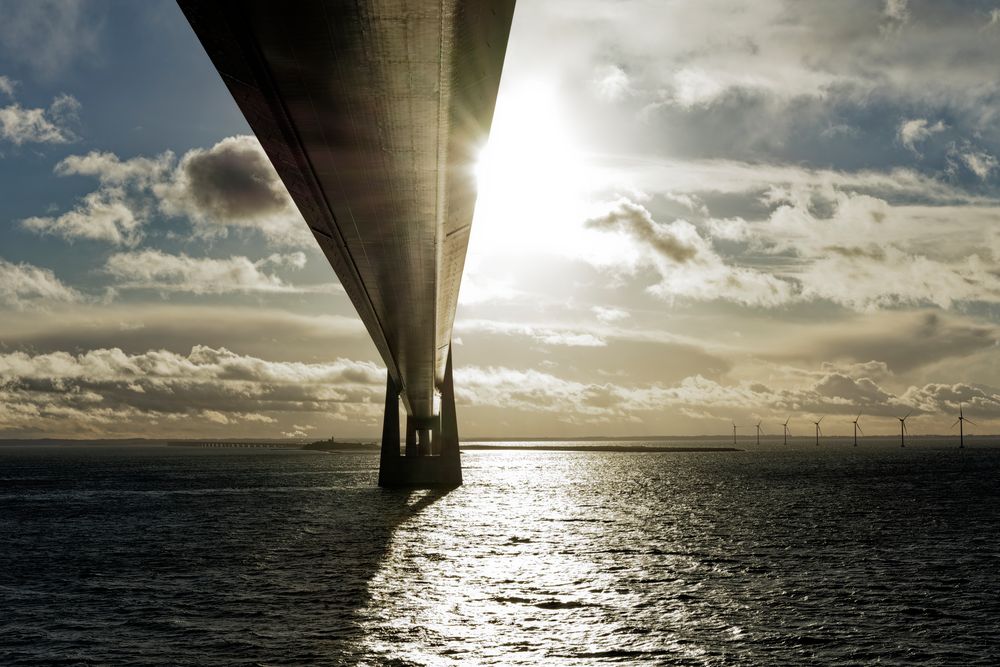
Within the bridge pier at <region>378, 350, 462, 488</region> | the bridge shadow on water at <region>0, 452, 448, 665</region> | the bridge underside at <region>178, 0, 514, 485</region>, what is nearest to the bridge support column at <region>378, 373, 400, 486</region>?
the bridge pier at <region>378, 350, 462, 488</region>

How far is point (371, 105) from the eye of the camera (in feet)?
41.7

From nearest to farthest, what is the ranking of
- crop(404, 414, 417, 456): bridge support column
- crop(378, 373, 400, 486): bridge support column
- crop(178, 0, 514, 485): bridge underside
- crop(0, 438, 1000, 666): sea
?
crop(178, 0, 514, 485): bridge underside → crop(0, 438, 1000, 666): sea → crop(378, 373, 400, 486): bridge support column → crop(404, 414, 417, 456): bridge support column

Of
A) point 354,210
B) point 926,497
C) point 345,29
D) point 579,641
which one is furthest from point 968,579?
point 926,497

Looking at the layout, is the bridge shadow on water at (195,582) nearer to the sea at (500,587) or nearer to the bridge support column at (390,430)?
the sea at (500,587)

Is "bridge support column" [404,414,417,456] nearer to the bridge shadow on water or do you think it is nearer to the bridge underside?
the bridge shadow on water

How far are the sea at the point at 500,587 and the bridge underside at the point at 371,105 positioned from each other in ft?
34.8

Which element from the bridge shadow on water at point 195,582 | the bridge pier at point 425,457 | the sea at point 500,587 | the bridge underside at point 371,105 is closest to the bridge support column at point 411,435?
the bridge pier at point 425,457

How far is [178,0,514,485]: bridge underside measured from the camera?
33.8 feet

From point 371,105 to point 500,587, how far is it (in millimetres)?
22111

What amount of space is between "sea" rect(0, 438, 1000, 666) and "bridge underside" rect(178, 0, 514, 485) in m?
10.6

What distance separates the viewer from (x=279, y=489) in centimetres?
9275

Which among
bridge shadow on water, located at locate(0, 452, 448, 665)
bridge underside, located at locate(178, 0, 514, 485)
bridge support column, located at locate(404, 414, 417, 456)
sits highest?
bridge underside, located at locate(178, 0, 514, 485)

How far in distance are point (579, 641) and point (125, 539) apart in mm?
34990

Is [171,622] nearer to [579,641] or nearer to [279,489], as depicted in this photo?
[579,641]
